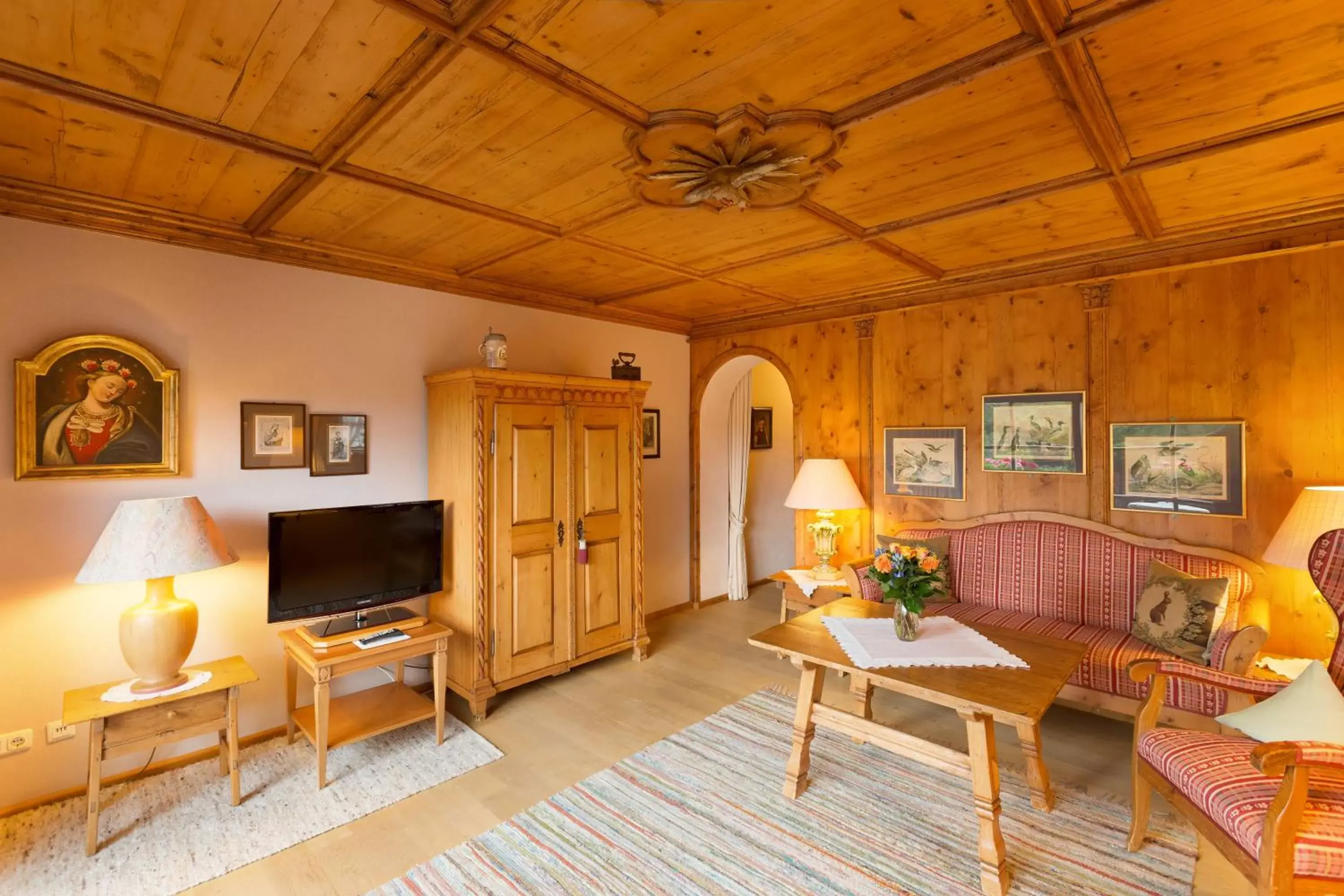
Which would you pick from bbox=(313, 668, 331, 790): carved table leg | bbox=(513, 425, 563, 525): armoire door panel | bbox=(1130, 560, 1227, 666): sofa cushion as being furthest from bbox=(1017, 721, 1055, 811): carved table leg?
bbox=(313, 668, 331, 790): carved table leg

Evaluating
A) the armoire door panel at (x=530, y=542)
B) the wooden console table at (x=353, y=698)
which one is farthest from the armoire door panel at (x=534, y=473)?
the wooden console table at (x=353, y=698)

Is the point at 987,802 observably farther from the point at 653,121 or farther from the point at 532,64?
the point at 532,64

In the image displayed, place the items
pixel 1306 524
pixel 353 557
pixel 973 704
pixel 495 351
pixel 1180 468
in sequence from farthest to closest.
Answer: pixel 495 351 < pixel 1180 468 < pixel 353 557 < pixel 1306 524 < pixel 973 704

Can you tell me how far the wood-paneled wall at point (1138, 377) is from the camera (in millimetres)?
2924

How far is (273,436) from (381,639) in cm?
118

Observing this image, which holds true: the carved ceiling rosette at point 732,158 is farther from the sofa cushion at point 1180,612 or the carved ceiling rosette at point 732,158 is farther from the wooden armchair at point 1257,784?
the sofa cushion at point 1180,612

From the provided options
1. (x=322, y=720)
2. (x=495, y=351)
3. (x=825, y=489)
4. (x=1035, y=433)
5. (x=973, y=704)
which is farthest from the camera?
(x=825, y=489)

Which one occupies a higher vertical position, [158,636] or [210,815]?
[158,636]

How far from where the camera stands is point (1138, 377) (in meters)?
3.38

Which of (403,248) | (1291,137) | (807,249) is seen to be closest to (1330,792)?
(1291,137)

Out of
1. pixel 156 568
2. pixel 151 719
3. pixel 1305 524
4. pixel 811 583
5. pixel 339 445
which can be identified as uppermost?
pixel 339 445

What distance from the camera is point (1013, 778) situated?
2691 millimetres

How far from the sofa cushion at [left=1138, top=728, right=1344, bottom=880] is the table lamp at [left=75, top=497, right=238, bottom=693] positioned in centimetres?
364

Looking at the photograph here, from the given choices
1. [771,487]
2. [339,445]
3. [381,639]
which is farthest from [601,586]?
[771,487]
